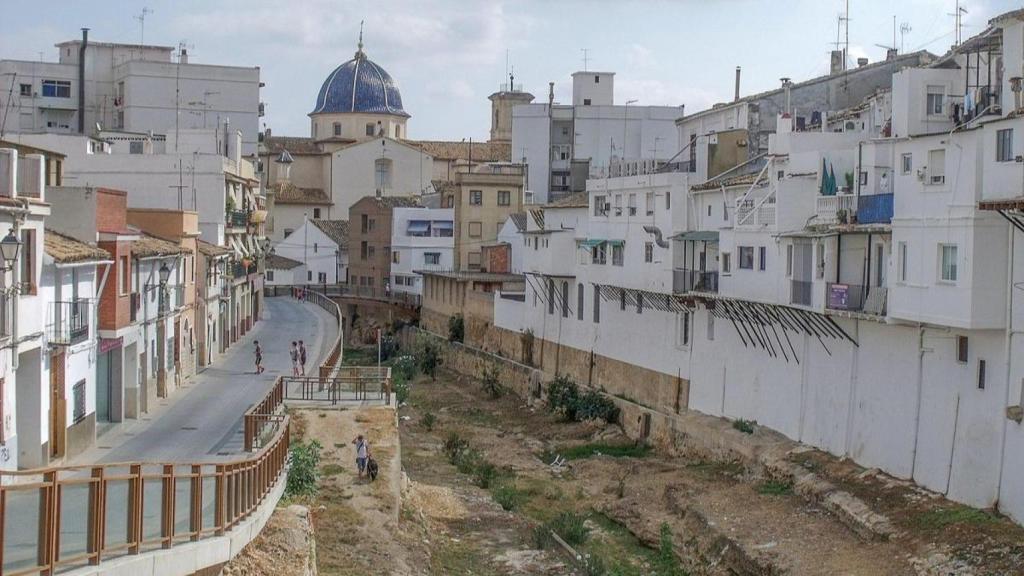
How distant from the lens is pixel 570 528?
107 feet

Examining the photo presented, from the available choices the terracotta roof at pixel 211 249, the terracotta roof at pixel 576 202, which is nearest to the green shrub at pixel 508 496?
the terracotta roof at pixel 211 249

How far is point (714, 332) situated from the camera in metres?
40.8

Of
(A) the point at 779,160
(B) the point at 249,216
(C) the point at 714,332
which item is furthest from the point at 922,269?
(B) the point at 249,216

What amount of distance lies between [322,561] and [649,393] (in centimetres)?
2227

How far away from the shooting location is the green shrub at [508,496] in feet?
118

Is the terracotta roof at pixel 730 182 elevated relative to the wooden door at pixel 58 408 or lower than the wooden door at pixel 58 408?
elevated

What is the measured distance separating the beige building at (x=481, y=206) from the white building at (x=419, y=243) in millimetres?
1399

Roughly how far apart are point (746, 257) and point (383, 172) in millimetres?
67382

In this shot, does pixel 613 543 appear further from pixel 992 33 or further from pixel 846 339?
pixel 992 33

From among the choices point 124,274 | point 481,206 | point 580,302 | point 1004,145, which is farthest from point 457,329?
point 1004,145

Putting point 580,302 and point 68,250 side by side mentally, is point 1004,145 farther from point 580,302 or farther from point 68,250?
point 580,302

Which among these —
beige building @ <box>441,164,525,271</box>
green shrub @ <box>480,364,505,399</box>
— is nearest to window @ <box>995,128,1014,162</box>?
green shrub @ <box>480,364,505,399</box>

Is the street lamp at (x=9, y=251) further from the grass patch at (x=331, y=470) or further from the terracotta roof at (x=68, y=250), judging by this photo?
the grass patch at (x=331, y=470)

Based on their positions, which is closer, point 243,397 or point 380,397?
point 380,397
